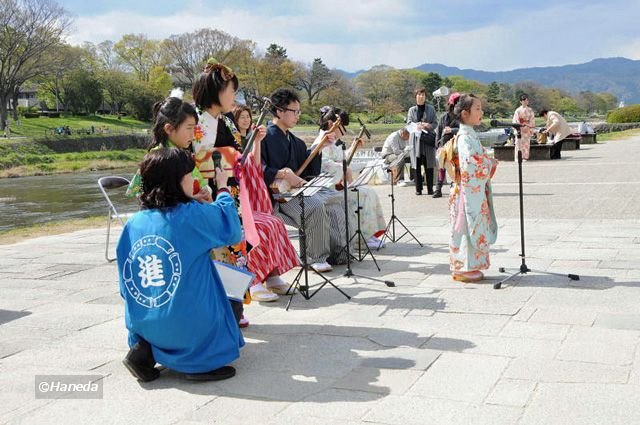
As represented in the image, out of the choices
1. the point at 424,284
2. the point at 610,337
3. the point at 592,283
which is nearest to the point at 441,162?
the point at 424,284

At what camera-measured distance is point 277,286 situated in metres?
5.77

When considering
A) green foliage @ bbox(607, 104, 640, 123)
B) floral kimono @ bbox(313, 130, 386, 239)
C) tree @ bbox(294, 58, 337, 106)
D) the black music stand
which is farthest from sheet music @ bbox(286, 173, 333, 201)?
tree @ bbox(294, 58, 337, 106)

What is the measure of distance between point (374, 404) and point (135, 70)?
7729cm

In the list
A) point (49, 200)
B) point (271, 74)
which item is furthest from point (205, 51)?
point (49, 200)

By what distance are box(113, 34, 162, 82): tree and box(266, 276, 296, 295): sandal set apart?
73.5m

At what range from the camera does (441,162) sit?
607 cm

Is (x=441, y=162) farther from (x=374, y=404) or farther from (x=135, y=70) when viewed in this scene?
(x=135, y=70)

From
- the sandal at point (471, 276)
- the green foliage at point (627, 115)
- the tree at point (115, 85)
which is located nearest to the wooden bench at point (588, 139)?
the green foliage at point (627, 115)

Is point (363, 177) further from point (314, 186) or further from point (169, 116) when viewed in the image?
point (169, 116)

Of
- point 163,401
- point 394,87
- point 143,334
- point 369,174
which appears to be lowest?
point 163,401

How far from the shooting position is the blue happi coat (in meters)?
3.77

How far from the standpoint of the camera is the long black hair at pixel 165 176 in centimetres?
381

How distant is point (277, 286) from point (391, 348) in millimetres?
1763

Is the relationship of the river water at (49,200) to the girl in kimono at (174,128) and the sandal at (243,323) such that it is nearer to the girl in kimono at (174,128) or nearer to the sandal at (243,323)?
the sandal at (243,323)
